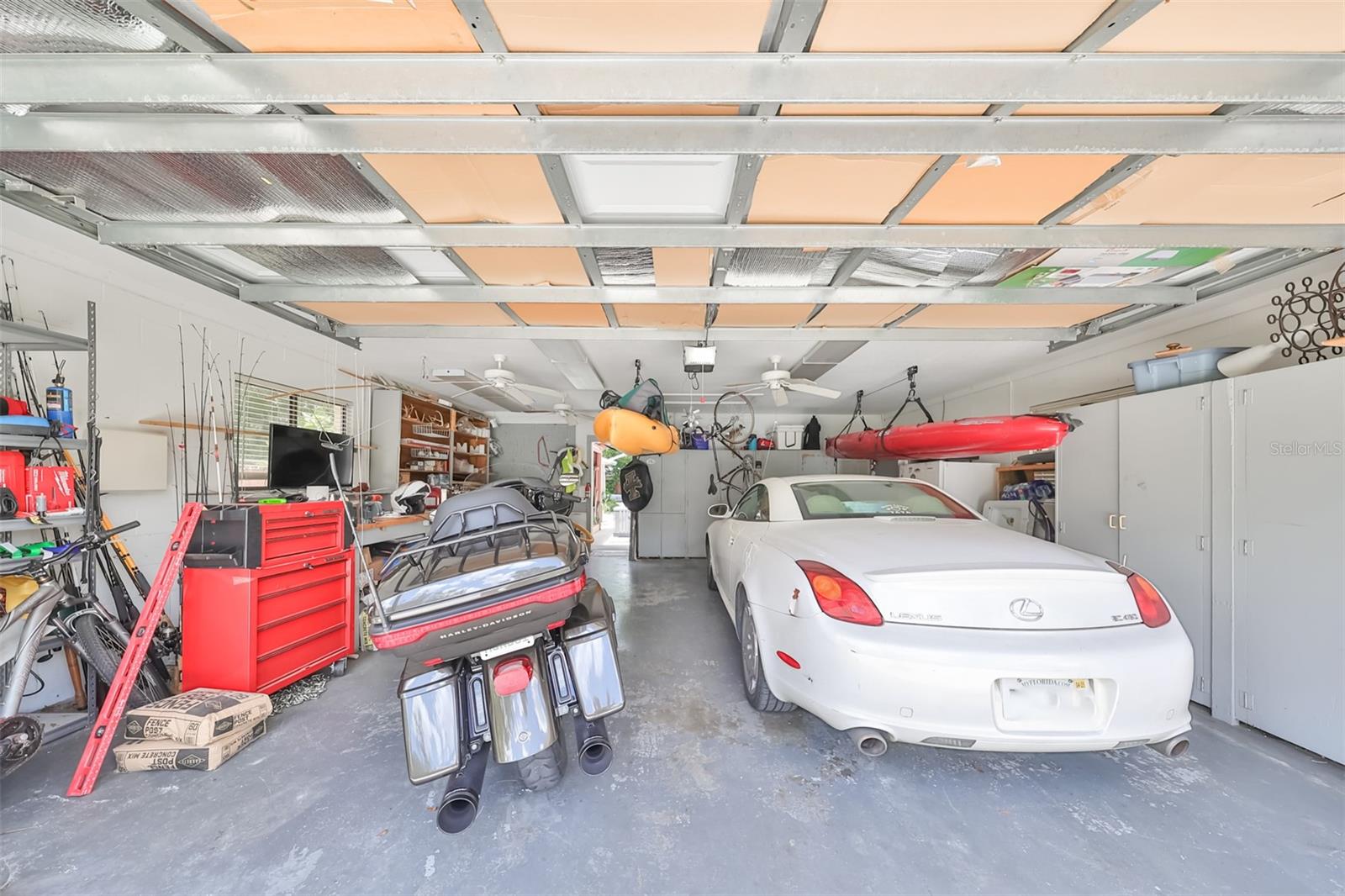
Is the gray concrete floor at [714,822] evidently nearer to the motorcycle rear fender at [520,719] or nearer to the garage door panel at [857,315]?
the motorcycle rear fender at [520,719]

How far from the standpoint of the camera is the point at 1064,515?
3412 mm

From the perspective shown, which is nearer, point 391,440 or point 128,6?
point 128,6

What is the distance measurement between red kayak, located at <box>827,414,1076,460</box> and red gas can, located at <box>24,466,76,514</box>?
223 inches

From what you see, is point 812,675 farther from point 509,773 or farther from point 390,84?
point 390,84

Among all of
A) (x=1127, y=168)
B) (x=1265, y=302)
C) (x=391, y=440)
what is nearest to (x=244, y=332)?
(x=391, y=440)

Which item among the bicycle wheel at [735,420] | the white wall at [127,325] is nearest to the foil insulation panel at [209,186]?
the white wall at [127,325]

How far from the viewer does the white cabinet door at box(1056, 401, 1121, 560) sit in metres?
3.00

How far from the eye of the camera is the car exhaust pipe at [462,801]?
1.52 m

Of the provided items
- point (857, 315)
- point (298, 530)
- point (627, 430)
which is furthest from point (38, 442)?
point (857, 315)

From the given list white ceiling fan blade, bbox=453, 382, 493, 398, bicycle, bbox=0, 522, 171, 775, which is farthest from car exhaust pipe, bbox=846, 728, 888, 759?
white ceiling fan blade, bbox=453, 382, 493, 398

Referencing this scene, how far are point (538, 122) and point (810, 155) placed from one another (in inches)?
37.5

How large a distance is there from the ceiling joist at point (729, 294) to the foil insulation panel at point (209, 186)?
71 cm

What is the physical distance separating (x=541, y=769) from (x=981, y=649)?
5.53 ft

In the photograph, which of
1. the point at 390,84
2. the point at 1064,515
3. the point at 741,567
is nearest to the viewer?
the point at 390,84
